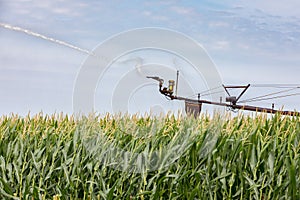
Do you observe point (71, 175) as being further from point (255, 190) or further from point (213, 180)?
point (255, 190)

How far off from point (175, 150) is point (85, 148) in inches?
18.3

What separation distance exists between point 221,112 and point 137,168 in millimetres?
648

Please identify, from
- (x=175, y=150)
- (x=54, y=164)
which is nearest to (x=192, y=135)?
(x=175, y=150)

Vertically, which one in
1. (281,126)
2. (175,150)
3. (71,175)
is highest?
(281,126)

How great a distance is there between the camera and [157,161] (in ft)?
6.82

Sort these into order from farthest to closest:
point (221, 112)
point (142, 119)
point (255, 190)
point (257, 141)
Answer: point (142, 119)
point (221, 112)
point (257, 141)
point (255, 190)

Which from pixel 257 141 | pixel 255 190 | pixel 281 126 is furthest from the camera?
pixel 281 126

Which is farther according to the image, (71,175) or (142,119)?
(142,119)

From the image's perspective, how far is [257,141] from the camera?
206cm

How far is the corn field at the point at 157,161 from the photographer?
1.97m

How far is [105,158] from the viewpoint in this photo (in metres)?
2.15

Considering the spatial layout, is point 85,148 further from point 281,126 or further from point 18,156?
point 281,126

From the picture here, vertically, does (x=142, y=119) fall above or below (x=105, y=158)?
above

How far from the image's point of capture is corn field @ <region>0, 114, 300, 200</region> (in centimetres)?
197
